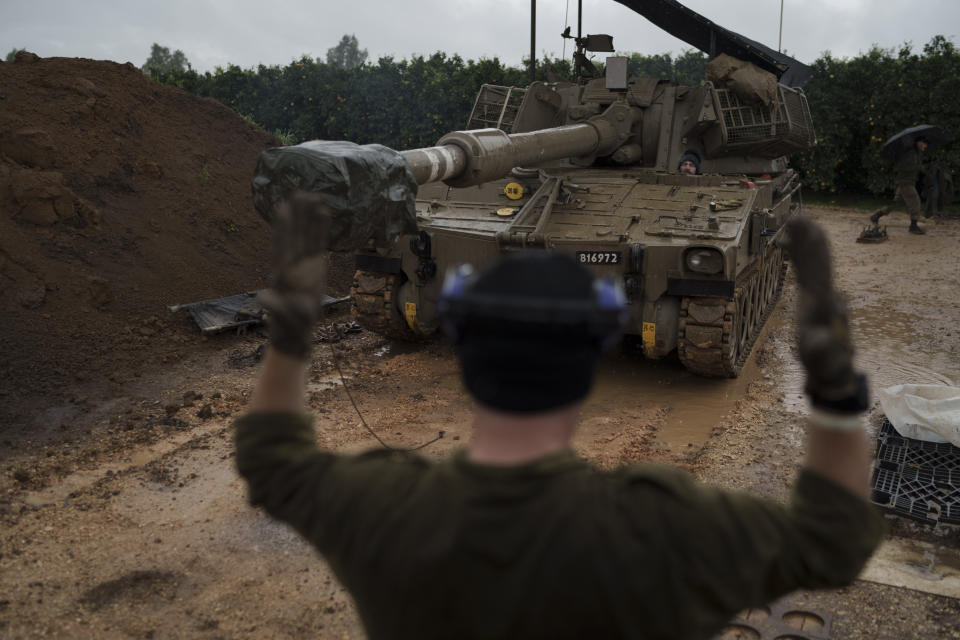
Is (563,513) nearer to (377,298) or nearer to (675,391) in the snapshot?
(675,391)

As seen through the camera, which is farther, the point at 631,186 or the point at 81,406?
the point at 631,186

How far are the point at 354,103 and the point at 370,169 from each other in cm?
1696

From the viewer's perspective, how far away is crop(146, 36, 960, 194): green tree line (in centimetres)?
1870

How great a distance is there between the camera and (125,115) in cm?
1152

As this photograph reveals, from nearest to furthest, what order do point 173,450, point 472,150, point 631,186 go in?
point 472,150 → point 173,450 → point 631,186

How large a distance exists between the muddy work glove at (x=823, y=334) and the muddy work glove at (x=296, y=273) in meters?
0.78

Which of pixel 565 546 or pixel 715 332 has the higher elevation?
pixel 565 546

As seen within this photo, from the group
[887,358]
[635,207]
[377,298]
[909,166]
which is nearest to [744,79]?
[635,207]

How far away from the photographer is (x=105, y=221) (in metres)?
9.77

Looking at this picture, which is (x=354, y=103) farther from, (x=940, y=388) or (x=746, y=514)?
(x=746, y=514)

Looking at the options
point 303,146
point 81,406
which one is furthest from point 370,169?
point 81,406

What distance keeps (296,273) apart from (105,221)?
9.44 meters

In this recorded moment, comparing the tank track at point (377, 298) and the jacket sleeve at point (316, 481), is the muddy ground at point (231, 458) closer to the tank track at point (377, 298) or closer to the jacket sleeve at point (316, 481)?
the tank track at point (377, 298)

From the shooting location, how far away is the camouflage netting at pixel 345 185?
3.38m
